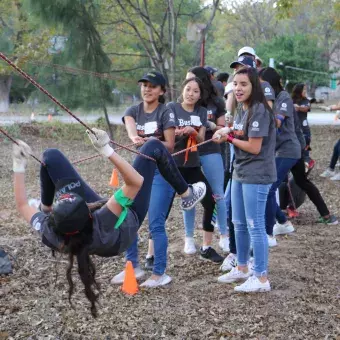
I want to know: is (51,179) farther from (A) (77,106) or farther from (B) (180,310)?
(A) (77,106)

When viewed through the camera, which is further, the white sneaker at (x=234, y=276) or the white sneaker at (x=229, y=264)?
the white sneaker at (x=229, y=264)

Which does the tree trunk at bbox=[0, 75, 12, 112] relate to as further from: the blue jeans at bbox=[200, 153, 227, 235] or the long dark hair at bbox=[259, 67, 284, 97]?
the blue jeans at bbox=[200, 153, 227, 235]

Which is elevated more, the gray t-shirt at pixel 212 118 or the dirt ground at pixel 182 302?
the gray t-shirt at pixel 212 118

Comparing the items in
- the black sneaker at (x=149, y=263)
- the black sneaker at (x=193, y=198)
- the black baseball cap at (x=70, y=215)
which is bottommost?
the black sneaker at (x=149, y=263)

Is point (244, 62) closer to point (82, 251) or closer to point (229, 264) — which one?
point (229, 264)

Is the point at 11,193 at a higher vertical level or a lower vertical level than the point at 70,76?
lower

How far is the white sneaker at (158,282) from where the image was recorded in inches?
170

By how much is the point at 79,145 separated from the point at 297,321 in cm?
1129

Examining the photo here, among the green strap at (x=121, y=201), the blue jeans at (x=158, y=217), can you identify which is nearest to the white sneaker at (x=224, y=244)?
the blue jeans at (x=158, y=217)

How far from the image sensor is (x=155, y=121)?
4.38 metres

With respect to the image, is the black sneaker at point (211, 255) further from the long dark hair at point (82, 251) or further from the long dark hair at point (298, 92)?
the long dark hair at point (298, 92)

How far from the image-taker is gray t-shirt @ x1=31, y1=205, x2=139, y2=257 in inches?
128

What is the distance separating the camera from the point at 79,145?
1439 cm

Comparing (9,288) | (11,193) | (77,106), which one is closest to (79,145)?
(77,106)
